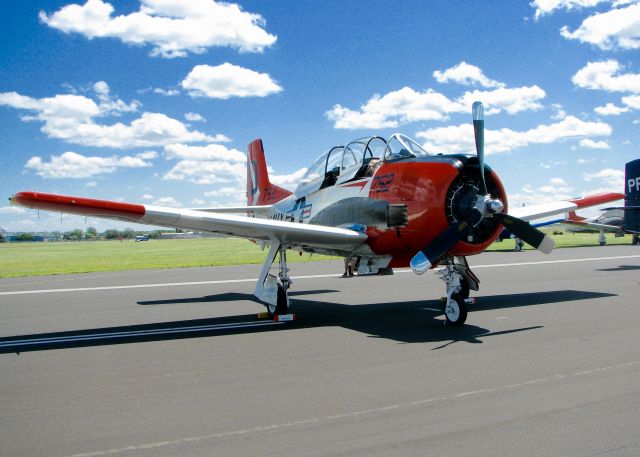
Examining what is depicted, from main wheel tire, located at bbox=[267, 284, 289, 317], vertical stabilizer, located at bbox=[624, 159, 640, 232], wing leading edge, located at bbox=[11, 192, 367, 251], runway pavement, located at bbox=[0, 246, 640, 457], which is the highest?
→ vertical stabilizer, located at bbox=[624, 159, 640, 232]

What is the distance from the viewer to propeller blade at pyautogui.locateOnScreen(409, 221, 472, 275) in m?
7.96

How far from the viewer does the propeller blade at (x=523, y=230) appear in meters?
8.45

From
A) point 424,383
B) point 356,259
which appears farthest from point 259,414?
point 356,259

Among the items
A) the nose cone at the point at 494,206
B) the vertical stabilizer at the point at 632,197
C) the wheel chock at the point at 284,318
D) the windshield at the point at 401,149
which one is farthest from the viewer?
the vertical stabilizer at the point at 632,197

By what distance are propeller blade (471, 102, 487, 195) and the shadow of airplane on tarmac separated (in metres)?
2.42

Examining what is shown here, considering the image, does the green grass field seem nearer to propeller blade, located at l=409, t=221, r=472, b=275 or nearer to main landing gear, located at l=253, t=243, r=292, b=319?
main landing gear, located at l=253, t=243, r=292, b=319

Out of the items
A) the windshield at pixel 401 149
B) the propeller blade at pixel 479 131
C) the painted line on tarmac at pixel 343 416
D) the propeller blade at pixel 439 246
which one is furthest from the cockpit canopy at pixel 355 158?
the painted line on tarmac at pixel 343 416

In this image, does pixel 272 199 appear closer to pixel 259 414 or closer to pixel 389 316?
pixel 389 316

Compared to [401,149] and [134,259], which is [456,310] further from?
[134,259]

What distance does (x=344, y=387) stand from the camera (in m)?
5.29

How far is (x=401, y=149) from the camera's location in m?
9.51

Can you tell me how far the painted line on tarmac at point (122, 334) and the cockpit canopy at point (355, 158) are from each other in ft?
11.1

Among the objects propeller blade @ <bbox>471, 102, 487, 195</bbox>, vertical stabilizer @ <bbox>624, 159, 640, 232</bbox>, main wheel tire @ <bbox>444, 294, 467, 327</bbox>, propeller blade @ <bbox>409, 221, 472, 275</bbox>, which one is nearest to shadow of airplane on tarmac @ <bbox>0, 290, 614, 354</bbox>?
main wheel tire @ <bbox>444, 294, 467, 327</bbox>

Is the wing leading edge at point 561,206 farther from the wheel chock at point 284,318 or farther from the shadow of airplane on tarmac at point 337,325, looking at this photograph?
the wheel chock at point 284,318
